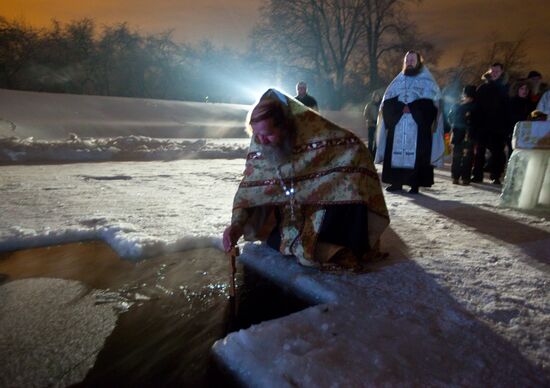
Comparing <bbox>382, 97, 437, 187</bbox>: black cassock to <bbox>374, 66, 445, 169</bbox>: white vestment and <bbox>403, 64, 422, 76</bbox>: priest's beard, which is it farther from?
<bbox>403, 64, 422, 76</bbox>: priest's beard

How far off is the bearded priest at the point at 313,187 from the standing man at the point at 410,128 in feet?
8.91

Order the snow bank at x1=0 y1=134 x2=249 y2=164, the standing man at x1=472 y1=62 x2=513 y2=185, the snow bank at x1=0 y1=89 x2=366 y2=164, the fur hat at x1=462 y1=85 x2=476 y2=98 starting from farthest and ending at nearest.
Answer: the snow bank at x1=0 y1=89 x2=366 y2=164, the snow bank at x1=0 y1=134 x2=249 y2=164, the fur hat at x1=462 y1=85 x2=476 y2=98, the standing man at x1=472 y1=62 x2=513 y2=185

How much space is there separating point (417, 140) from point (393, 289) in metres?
3.16

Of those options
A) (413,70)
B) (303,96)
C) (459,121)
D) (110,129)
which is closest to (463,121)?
(459,121)

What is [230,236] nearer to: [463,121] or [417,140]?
[417,140]

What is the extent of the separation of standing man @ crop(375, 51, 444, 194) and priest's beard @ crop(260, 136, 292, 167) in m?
2.93

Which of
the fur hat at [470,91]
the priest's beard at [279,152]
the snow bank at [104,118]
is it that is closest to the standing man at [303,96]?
the fur hat at [470,91]

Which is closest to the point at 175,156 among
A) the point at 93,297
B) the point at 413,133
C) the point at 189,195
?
the point at 189,195

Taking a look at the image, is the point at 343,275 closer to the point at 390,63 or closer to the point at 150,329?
the point at 150,329

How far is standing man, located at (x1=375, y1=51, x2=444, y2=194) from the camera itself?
14.6 feet

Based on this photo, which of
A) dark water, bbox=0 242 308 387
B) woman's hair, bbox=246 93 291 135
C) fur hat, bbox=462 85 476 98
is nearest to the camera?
dark water, bbox=0 242 308 387

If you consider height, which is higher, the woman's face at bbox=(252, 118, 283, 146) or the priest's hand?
the woman's face at bbox=(252, 118, 283, 146)

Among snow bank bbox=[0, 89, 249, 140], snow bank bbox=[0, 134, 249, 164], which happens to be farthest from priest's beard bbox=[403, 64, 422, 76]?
snow bank bbox=[0, 89, 249, 140]

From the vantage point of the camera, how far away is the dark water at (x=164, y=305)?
1.46m
